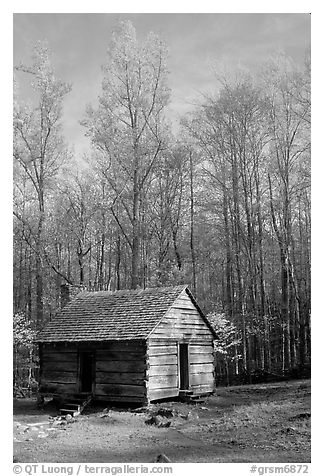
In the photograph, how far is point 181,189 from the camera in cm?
2758

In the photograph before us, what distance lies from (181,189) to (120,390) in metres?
14.5

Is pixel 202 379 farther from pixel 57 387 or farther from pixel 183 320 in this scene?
pixel 57 387

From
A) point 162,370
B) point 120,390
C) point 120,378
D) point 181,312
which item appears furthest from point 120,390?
point 181,312

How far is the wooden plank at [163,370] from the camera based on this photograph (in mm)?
15383

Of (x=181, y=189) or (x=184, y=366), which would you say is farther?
(x=181, y=189)

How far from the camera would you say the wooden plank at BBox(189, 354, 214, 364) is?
17.4 meters

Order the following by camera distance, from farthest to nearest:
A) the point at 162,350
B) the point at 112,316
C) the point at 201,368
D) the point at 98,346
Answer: the point at 201,368 → the point at 112,316 → the point at 98,346 → the point at 162,350

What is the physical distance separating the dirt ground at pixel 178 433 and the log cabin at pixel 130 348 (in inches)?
28.4

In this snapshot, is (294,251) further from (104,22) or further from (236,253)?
(104,22)

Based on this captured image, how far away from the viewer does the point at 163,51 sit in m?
20.4

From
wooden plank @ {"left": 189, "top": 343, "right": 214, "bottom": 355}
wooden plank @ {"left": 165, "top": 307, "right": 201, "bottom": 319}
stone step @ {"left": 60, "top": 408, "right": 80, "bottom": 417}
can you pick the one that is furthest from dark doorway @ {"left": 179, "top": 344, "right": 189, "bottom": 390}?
stone step @ {"left": 60, "top": 408, "right": 80, "bottom": 417}

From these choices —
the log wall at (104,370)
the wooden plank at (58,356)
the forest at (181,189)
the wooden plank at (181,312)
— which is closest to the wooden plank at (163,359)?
the log wall at (104,370)
